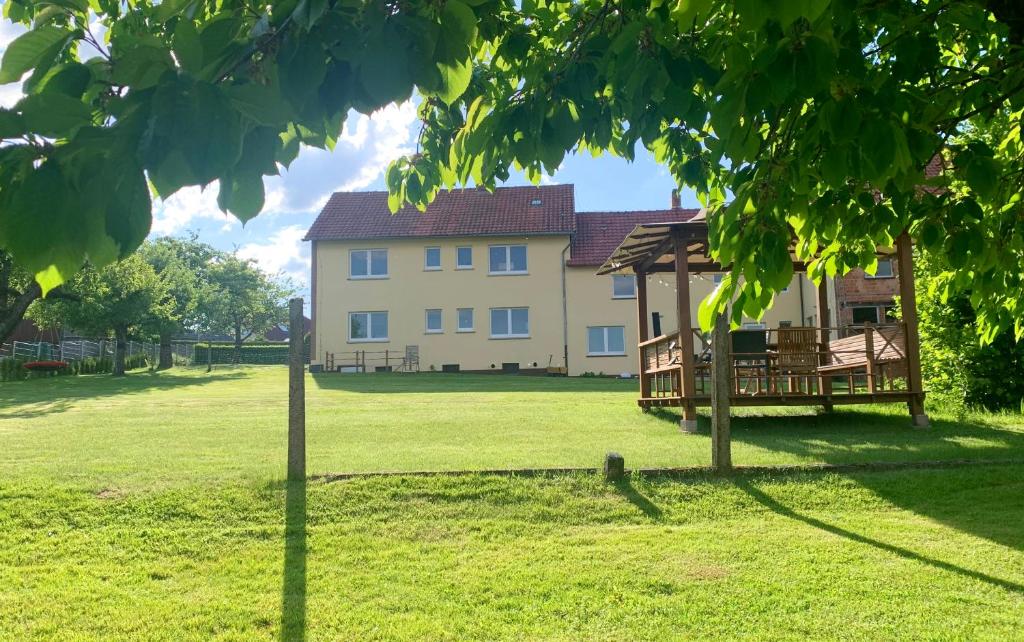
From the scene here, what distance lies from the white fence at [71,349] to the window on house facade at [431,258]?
1650 centimetres

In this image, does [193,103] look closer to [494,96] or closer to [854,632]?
[494,96]

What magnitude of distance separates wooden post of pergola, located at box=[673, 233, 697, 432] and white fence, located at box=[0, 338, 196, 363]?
103 ft

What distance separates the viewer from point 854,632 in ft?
12.0

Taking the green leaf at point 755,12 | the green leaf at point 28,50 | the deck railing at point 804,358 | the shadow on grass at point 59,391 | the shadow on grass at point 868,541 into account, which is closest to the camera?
the green leaf at point 28,50

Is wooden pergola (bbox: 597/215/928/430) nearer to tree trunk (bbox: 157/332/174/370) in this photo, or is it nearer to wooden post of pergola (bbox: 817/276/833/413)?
wooden post of pergola (bbox: 817/276/833/413)

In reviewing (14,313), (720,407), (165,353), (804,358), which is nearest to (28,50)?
(720,407)

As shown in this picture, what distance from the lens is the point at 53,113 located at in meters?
1.14

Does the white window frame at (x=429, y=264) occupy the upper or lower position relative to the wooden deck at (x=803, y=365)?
upper

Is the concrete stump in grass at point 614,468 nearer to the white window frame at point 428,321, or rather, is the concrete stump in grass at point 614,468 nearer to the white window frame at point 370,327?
the white window frame at point 428,321

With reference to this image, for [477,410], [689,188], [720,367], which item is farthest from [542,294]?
[689,188]

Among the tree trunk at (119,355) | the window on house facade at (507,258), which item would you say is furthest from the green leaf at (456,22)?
the tree trunk at (119,355)

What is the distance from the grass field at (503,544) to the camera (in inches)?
153

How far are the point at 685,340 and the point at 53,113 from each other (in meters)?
10.5

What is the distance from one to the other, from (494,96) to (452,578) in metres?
2.82
